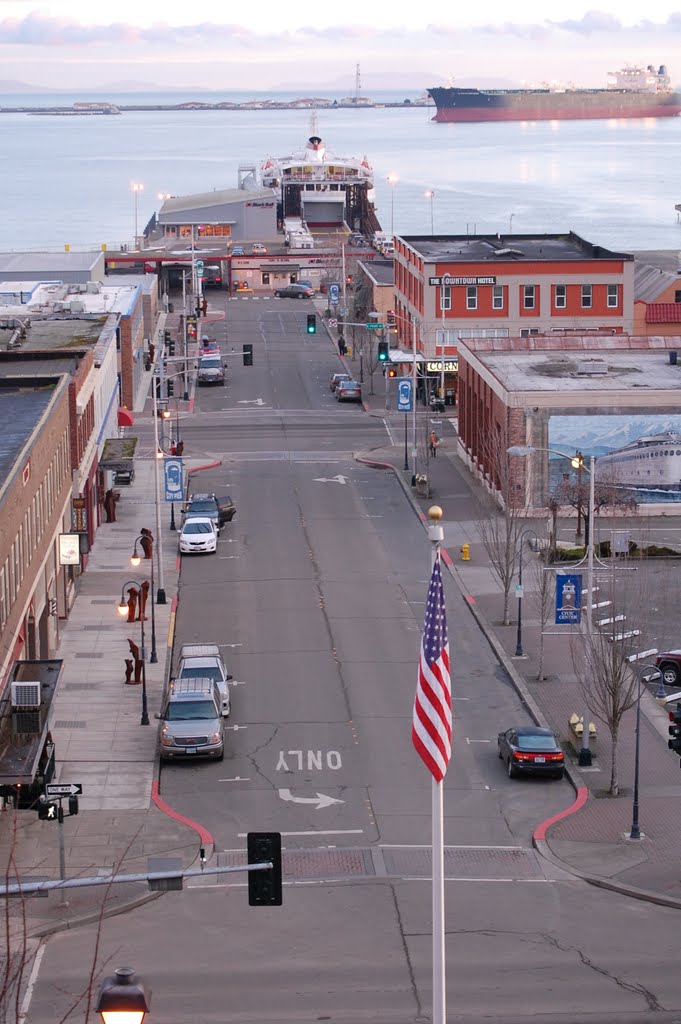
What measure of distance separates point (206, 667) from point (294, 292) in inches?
3897

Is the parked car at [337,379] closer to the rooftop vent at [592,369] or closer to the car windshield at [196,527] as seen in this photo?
the rooftop vent at [592,369]

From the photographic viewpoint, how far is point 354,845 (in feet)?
102

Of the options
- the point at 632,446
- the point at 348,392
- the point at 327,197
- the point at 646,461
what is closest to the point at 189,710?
the point at 632,446

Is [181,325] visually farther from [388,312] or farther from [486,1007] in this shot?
[486,1007]

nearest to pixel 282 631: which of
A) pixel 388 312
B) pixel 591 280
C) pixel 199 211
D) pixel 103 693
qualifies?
pixel 103 693

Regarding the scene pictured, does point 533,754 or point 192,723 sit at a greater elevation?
point 192,723

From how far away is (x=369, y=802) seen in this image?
3338 cm

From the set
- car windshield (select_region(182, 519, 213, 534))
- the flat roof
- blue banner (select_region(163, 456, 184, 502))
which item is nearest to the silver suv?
car windshield (select_region(182, 519, 213, 534))

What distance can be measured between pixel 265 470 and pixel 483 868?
41.4m

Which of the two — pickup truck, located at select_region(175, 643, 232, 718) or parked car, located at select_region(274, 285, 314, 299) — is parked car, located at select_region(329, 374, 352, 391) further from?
pickup truck, located at select_region(175, 643, 232, 718)

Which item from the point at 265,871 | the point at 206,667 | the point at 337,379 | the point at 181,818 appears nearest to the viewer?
the point at 265,871

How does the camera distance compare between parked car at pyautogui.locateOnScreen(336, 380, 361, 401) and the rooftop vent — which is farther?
parked car at pyautogui.locateOnScreen(336, 380, 361, 401)

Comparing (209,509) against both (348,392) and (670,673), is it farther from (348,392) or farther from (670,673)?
(348,392)

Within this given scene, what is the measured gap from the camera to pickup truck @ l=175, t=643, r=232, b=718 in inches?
1533
